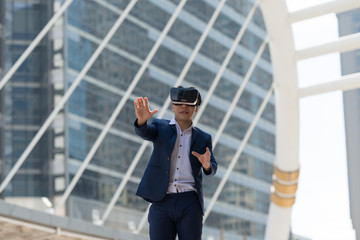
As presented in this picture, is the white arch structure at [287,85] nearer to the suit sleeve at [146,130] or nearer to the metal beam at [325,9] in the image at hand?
the metal beam at [325,9]

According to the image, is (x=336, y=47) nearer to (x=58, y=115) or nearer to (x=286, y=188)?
(x=286, y=188)

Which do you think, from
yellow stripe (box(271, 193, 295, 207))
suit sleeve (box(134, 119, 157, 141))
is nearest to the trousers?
suit sleeve (box(134, 119, 157, 141))

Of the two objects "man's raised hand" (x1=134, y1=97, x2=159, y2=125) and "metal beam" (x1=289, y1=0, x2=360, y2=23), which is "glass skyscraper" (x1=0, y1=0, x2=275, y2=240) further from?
"man's raised hand" (x1=134, y1=97, x2=159, y2=125)

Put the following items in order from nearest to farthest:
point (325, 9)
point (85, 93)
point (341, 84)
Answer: point (325, 9), point (341, 84), point (85, 93)

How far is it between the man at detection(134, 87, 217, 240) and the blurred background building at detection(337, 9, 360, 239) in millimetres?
79718

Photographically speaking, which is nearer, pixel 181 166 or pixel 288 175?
pixel 181 166

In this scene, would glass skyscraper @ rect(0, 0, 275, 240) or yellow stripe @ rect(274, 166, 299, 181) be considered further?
glass skyscraper @ rect(0, 0, 275, 240)

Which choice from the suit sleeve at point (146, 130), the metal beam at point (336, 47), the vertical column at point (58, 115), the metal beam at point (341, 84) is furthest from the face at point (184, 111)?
the vertical column at point (58, 115)

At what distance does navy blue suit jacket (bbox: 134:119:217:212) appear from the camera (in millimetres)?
3455

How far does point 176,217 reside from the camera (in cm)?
343

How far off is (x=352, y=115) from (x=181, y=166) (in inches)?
3539

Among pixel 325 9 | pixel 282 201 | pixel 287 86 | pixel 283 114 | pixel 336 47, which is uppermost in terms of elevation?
pixel 325 9

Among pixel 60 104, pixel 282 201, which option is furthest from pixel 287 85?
pixel 60 104

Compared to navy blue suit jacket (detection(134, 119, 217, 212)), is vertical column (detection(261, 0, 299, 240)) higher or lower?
higher
